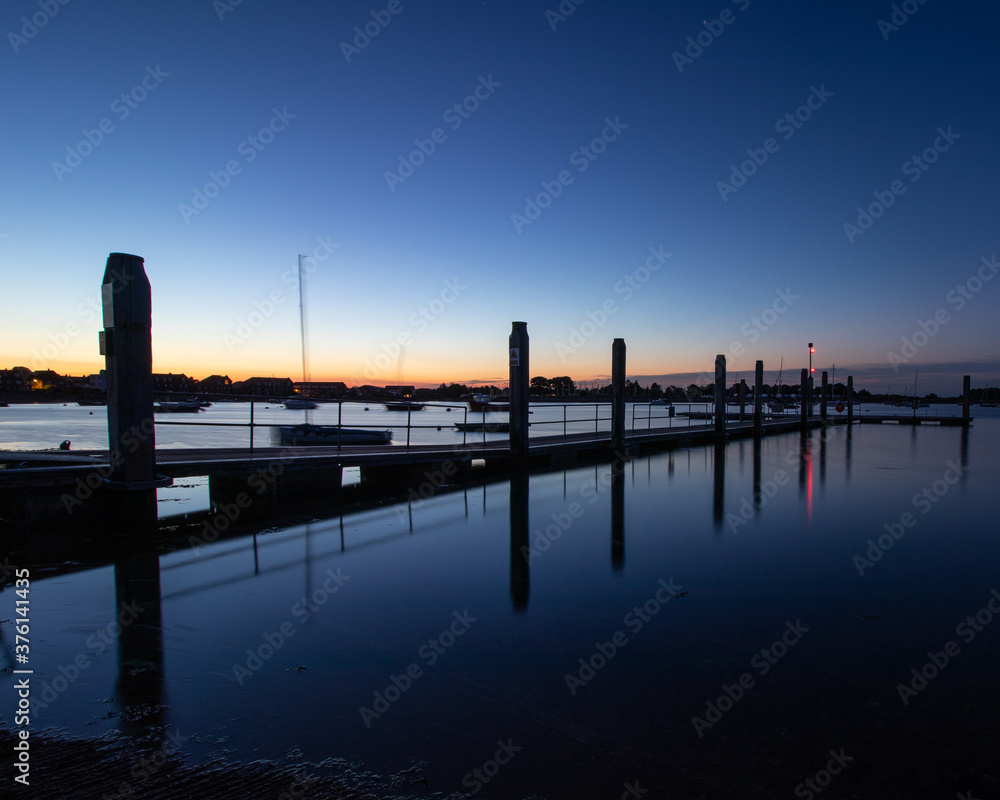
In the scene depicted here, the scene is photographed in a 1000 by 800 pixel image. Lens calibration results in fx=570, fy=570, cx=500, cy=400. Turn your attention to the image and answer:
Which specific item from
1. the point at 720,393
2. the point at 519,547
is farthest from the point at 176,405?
the point at 720,393

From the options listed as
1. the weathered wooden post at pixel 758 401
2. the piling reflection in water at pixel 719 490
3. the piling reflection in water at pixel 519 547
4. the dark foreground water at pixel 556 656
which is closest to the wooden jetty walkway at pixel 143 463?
the dark foreground water at pixel 556 656

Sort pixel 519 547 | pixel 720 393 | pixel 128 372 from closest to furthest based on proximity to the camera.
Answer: pixel 128 372
pixel 519 547
pixel 720 393

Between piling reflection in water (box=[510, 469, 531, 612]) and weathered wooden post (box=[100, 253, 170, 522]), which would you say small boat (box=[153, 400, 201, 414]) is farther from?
piling reflection in water (box=[510, 469, 531, 612])

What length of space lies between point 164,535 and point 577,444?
1059 cm

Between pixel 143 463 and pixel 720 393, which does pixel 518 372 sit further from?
pixel 720 393

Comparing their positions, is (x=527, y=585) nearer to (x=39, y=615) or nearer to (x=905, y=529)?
(x=39, y=615)

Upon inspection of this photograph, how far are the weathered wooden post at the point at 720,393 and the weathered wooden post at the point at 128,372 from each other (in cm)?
2099

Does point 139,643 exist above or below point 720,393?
below

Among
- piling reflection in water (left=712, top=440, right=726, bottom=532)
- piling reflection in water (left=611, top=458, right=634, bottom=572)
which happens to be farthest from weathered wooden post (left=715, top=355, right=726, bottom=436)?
piling reflection in water (left=611, top=458, right=634, bottom=572)

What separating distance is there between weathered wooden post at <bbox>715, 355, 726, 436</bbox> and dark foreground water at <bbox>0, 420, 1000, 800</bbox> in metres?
15.4

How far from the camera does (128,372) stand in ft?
20.8

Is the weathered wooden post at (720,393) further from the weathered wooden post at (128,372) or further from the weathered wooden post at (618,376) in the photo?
the weathered wooden post at (128,372)

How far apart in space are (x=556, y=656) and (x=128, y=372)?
5519 mm

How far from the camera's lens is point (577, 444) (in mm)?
15664
